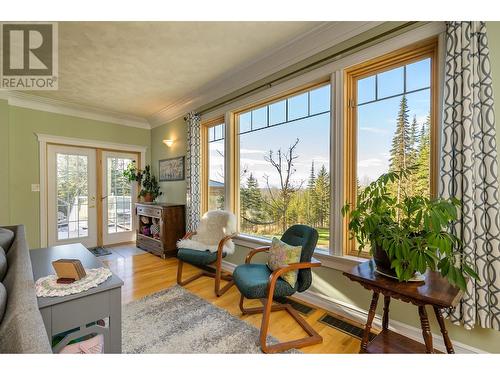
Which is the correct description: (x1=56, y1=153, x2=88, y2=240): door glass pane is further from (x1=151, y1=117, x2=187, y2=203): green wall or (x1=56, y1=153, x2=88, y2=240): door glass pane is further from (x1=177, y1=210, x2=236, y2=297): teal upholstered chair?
(x1=177, y1=210, x2=236, y2=297): teal upholstered chair

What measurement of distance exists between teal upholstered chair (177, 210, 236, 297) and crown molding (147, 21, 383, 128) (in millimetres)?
1752

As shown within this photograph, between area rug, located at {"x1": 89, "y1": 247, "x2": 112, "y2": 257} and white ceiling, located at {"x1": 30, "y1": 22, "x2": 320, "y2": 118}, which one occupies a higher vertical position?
white ceiling, located at {"x1": 30, "y1": 22, "x2": 320, "y2": 118}

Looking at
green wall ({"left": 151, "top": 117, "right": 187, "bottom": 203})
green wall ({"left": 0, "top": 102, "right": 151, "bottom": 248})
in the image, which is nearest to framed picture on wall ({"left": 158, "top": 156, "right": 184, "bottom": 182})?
green wall ({"left": 151, "top": 117, "right": 187, "bottom": 203})

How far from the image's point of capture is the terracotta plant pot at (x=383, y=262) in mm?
1406

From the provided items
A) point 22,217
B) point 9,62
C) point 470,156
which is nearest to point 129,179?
point 22,217

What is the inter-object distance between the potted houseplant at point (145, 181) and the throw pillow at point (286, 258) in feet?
11.0

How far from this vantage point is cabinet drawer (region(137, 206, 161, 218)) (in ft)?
13.1

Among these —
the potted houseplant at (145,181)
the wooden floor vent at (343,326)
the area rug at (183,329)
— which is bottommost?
the wooden floor vent at (343,326)

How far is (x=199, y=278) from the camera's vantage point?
10.1ft

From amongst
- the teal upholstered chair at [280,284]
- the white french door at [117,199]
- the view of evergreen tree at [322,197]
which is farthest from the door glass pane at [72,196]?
the view of evergreen tree at [322,197]

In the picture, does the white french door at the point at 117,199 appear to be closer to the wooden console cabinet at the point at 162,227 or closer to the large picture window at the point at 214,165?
the wooden console cabinet at the point at 162,227

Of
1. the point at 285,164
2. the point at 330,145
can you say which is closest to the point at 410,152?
the point at 330,145

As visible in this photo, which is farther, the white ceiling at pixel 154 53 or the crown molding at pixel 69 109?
the crown molding at pixel 69 109

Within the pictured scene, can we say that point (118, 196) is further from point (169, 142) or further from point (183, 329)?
point (183, 329)
